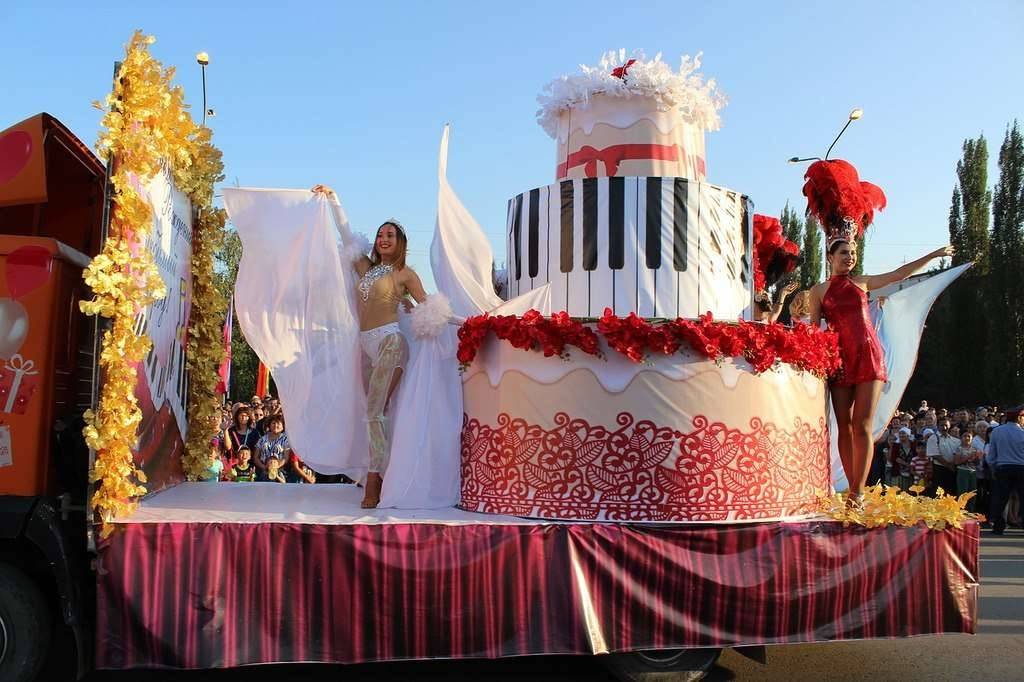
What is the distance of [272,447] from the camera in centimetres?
973

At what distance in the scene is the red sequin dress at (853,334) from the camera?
18.2ft

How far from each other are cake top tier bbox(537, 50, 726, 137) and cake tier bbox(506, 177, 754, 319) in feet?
2.40

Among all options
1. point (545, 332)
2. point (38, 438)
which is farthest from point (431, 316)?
point (38, 438)

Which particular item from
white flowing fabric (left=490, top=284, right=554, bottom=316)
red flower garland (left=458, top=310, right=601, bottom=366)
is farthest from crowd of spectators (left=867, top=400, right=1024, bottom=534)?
red flower garland (left=458, top=310, right=601, bottom=366)

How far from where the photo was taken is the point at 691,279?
556 centimetres

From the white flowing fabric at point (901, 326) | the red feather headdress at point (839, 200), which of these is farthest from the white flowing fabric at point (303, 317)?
the white flowing fabric at point (901, 326)

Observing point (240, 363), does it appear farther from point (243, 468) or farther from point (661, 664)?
point (661, 664)

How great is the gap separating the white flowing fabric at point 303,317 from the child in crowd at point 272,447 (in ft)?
12.9

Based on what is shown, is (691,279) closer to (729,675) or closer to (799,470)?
(799,470)

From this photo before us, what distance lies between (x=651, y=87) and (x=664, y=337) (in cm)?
194

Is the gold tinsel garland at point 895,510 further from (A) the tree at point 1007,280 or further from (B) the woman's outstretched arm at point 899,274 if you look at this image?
(A) the tree at point 1007,280

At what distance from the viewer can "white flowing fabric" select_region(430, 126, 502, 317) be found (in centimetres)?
588

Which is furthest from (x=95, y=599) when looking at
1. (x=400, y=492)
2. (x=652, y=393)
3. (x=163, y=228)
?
(x=652, y=393)

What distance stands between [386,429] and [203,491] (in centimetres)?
133
